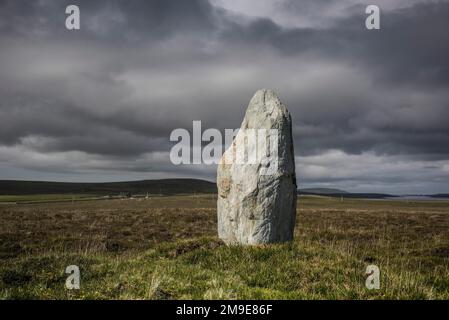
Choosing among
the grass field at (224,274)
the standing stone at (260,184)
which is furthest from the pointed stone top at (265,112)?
the grass field at (224,274)

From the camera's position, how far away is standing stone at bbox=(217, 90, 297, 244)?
15.1 meters

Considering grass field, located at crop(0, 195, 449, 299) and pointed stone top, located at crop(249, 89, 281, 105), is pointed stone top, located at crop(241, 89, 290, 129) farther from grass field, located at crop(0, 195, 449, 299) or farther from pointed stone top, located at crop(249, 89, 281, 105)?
grass field, located at crop(0, 195, 449, 299)

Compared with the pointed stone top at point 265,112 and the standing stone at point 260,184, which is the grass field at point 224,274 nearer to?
the standing stone at point 260,184

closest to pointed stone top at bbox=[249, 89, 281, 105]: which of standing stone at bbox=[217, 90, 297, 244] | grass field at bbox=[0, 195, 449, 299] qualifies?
standing stone at bbox=[217, 90, 297, 244]

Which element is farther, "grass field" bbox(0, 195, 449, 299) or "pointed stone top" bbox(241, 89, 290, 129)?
"pointed stone top" bbox(241, 89, 290, 129)

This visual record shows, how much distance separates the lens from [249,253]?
43.3 ft

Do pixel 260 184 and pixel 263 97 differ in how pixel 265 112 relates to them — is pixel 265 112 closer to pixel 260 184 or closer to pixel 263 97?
pixel 263 97

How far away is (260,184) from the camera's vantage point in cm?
1510

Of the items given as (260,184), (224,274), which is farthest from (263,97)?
(224,274)

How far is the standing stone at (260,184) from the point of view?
1509cm

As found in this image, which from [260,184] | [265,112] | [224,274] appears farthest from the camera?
[265,112]

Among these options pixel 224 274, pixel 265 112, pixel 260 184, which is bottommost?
pixel 224 274

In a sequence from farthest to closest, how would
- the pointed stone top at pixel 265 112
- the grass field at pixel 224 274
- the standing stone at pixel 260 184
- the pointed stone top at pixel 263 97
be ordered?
the pointed stone top at pixel 263 97 → the pointed stone top at pixel 265 112 → the standing stone at pixel 260 184 → the grass field at pixel 224 274
